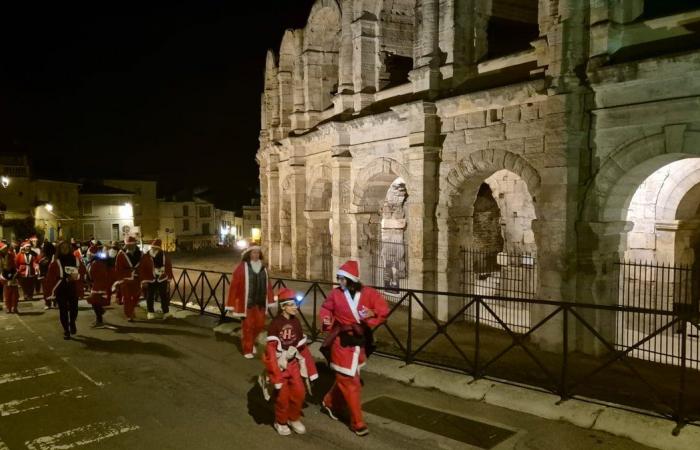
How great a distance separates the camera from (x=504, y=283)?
13.3 meters

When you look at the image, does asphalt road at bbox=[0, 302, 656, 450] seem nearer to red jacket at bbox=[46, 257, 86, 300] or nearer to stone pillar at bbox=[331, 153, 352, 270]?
red jacket at bbox=[46, 257, 86, 300]

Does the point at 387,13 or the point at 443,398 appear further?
the point at 387,13

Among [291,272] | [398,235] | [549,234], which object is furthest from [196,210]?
[549,234]

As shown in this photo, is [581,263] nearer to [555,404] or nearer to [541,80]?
[541,80]

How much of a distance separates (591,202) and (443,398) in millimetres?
4877

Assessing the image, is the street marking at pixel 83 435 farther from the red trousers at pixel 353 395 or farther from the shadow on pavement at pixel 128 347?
the shadow on pavement at pixel 128 347

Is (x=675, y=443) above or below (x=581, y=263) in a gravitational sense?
below

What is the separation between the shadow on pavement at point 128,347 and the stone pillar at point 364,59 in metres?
8.13

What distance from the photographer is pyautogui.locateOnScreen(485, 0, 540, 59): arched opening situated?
12.8 m

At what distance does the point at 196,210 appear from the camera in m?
51.0

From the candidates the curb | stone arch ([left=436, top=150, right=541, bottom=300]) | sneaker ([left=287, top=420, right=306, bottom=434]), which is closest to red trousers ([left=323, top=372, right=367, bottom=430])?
sneaker ([left=287, top=420, right=306, bottom=434])

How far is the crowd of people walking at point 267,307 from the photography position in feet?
16.6

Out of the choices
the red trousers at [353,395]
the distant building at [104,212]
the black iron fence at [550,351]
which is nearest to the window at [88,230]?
the distant building at [104,212]

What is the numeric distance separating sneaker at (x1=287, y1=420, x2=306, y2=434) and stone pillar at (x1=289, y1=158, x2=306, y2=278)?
12.3m
